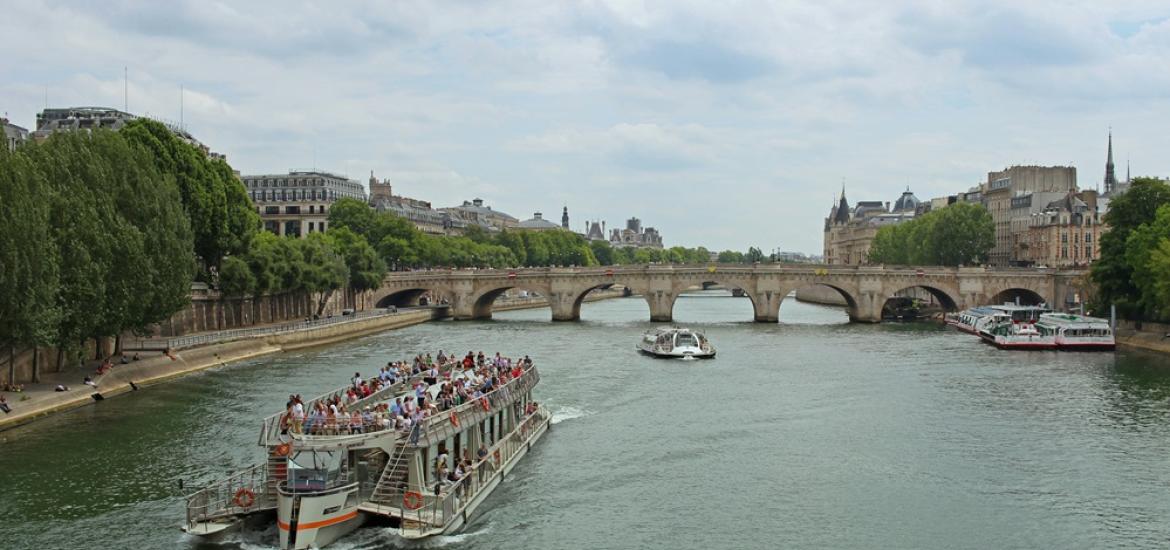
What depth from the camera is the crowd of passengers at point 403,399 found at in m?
29.4

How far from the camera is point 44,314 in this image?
45719mm

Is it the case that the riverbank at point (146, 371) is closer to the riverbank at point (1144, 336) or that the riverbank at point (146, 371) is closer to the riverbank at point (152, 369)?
the riverbank at point (152, 369)

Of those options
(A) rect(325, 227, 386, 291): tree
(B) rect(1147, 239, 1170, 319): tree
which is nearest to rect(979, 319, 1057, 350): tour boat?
(B) rect(1147, 239, 1170, 319): tree

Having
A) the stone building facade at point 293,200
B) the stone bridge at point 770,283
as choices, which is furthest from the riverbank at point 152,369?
the stone building facade at point 293,200

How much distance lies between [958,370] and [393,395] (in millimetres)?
39274

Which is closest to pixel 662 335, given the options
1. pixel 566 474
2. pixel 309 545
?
pixel 566 474

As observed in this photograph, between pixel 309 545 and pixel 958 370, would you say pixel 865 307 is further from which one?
pixel 309 545

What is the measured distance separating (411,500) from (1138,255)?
64208mm

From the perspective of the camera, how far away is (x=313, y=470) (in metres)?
28.3

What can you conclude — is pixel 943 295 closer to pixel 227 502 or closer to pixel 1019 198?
pixel 1019 198

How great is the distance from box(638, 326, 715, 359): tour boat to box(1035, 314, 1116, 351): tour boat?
23884mm

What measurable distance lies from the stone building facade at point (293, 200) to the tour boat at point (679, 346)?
85.6 meters

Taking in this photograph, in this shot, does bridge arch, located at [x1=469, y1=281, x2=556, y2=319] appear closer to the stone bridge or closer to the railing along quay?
the stone bridge

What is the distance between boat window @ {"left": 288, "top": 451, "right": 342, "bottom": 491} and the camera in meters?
28.1
